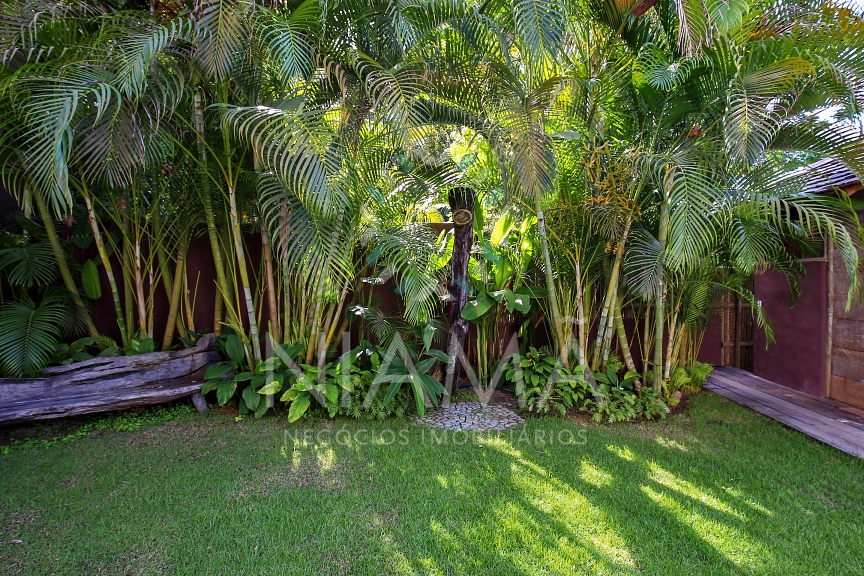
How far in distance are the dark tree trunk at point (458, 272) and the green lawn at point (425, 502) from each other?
89 centimetres

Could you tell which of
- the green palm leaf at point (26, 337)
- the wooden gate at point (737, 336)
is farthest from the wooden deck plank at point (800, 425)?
the green palm leaf at point (26, 337)

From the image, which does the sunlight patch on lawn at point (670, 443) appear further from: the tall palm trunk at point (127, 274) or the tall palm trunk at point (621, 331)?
the tall palm trunk at point (127, 274)

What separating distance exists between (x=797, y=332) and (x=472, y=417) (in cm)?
352

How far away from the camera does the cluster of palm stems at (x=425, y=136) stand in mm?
2900

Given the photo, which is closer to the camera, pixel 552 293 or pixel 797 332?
pixel 552 293

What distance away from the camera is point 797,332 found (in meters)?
4.86

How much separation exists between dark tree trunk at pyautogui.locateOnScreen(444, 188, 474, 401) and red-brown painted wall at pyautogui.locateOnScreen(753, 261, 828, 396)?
3.22m

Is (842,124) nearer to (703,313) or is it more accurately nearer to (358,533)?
(703,313)

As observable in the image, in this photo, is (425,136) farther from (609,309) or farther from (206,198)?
(609,309)

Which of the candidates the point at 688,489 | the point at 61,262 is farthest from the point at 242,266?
the point at 688,489

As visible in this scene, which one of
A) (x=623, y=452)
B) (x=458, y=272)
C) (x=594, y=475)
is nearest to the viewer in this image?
(x=594, y=475)

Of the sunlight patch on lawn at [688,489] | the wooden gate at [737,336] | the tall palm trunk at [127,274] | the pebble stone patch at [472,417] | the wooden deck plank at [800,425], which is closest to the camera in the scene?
the sunlight patch on lawn at [688,489]

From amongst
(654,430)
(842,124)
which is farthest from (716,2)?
(654,430)

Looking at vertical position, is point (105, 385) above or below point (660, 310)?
below
